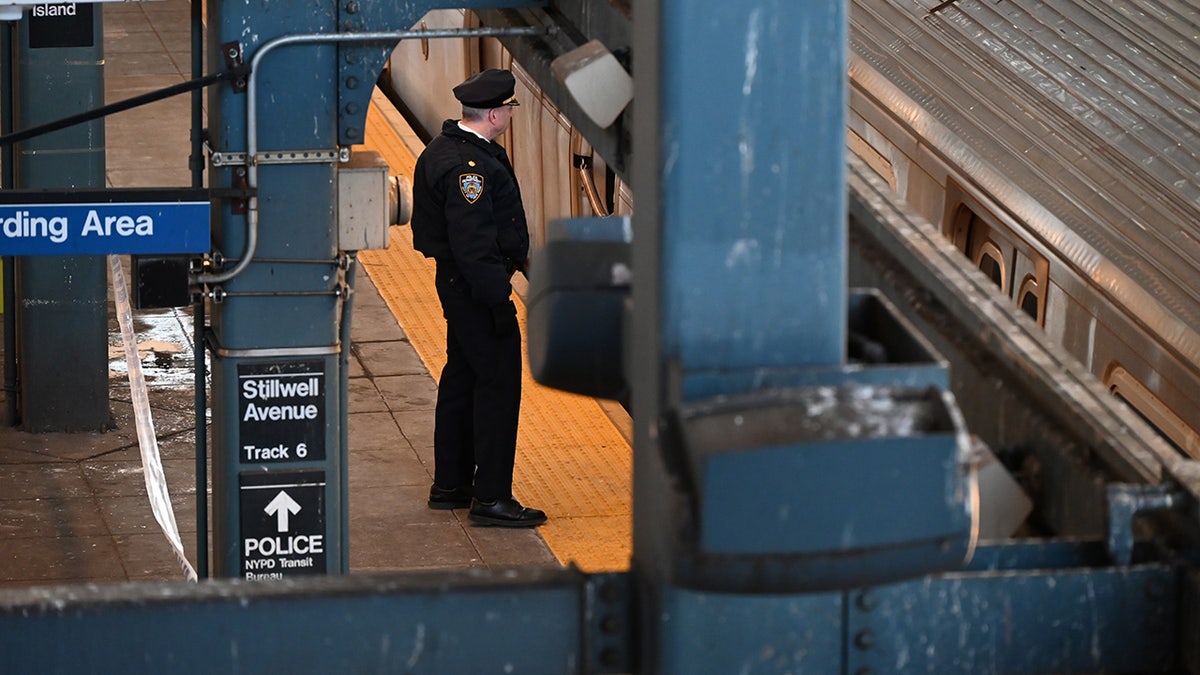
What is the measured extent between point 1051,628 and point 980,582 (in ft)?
0.43

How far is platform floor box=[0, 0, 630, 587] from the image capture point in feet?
25.3

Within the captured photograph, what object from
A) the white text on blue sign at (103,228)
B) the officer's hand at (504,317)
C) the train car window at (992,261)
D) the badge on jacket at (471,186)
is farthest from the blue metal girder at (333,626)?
the officer's hand at (504,317)

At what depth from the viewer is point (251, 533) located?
6070 millimetres

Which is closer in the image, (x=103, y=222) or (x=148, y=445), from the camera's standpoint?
(x=103, y=222)

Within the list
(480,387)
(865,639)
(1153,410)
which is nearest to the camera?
(865,639)

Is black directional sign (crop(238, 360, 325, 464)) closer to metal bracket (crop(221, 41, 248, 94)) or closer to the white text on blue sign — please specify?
the white text on blue sign

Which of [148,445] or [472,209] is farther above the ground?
[472,209]

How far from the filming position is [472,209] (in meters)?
7.31

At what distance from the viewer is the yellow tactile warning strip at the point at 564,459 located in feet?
25.7

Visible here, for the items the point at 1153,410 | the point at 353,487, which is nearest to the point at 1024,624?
the point at 1153,410

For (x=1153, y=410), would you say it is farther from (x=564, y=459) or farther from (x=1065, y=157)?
(x=564, y=459)

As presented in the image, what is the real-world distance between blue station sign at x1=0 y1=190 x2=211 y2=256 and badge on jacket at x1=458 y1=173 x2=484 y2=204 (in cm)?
187

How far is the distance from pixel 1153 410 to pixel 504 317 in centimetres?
318

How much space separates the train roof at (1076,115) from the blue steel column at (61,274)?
3.91 meters
